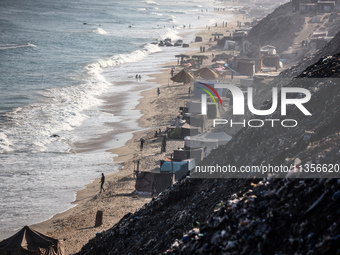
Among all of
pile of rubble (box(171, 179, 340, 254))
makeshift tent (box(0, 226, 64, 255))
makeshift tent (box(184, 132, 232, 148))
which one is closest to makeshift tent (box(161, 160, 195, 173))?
makeshift tent (box(184, 132, 232, 148))

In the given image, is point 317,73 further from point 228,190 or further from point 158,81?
point 158,81

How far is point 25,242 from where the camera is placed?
1341 centimetres

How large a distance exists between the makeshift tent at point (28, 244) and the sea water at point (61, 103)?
11.4 feet

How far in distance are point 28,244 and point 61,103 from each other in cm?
2530

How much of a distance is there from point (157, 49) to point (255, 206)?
65.6 meters

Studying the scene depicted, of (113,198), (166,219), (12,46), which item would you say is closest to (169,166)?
(113,198)

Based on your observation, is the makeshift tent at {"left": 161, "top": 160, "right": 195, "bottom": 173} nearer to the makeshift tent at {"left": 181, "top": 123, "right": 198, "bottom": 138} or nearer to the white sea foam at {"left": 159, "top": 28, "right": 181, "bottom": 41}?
the makeshift tent at {"left": 181, "top": 123, "right": 198, "bottom": 138}

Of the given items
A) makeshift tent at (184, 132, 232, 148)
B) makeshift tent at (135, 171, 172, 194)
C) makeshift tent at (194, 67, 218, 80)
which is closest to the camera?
makeshift tent at (135, 171, 172, 194)

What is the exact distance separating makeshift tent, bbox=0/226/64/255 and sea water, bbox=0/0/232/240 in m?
3.46

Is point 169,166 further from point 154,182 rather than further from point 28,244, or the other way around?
point 28,244

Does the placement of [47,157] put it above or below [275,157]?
below

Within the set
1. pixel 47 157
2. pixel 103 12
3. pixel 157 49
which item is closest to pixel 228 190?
pixel 47 157

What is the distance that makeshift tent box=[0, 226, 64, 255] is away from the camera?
522 inches

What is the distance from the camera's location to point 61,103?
1486 inches
